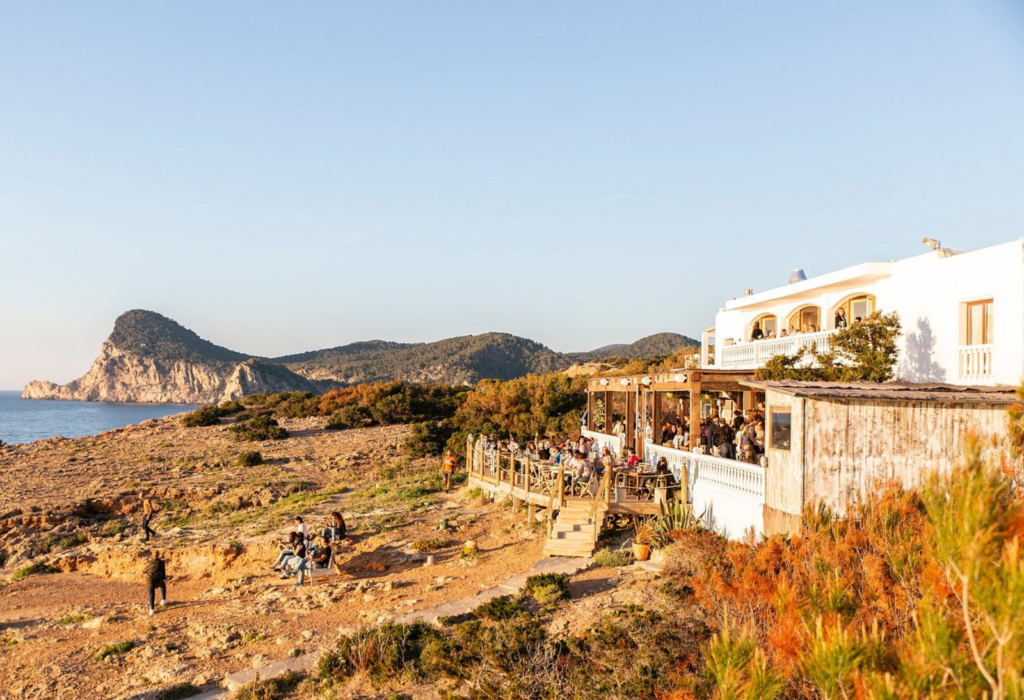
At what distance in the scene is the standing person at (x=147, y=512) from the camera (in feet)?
67.3

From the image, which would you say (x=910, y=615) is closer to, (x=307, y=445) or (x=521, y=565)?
(x=521, y=565)

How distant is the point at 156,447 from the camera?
37094 millimetres

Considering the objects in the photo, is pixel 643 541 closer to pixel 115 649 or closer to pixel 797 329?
pixel 115 649

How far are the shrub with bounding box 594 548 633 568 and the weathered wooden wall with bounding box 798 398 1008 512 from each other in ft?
12.8

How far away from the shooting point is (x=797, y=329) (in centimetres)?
2042

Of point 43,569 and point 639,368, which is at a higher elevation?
point 639,368

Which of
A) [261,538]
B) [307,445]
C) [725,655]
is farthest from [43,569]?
[725,655]

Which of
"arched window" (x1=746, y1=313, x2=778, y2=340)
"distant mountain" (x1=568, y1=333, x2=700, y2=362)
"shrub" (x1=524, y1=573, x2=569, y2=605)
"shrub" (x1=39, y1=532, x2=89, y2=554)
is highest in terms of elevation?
"distant mountain" (x1=568, y1=333, x2=700, y2=362)

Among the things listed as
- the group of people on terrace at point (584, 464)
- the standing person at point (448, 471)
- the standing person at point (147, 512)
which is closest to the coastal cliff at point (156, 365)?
the standing person at point (147, 512)

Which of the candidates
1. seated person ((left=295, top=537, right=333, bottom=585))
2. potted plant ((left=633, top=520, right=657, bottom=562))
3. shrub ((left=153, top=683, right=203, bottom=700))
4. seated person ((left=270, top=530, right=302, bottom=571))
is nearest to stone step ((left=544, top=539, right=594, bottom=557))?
potted plant ((left=633, top=520, right=657, bottom=562))

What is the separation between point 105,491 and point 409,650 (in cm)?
2172

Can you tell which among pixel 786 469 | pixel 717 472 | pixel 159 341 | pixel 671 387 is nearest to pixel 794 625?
pixel 786 469

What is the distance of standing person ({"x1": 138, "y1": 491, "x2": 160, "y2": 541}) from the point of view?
2050 cm

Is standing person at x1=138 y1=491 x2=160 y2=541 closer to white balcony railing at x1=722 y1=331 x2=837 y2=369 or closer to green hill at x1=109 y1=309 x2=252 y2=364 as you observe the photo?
white balcony railing at x1=722 y1=331 x2=837 y2=369
